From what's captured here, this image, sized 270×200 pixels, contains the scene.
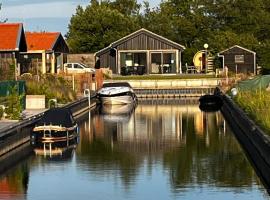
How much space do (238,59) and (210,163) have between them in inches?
2242

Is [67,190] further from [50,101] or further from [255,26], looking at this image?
[255,26]

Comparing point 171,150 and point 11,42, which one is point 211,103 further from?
point 171,150

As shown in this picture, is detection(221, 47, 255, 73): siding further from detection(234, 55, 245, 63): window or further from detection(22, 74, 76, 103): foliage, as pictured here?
detection(22, 74, 76, 103): foliage

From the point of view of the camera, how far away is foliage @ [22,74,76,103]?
47166 millimetres

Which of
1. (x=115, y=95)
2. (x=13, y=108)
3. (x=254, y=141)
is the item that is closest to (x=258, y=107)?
(x=254, y=141)

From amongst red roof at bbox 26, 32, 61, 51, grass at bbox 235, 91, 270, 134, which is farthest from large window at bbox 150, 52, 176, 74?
grass at bbox 235, 91, 270, 134

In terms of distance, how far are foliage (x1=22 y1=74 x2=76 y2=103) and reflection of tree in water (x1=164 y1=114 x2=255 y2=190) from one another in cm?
1189

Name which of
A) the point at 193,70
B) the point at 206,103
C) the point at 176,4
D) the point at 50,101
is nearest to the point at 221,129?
the point at 50,101

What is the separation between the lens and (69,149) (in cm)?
3234

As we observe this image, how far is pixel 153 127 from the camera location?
43531mm

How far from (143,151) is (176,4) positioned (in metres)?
72.6

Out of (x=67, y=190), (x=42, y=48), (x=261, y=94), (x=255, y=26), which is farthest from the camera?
(x=255, y=26)

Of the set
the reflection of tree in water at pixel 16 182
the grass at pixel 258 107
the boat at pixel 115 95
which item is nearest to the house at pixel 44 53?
the boat at pixel 115 95

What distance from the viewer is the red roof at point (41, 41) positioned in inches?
2803
